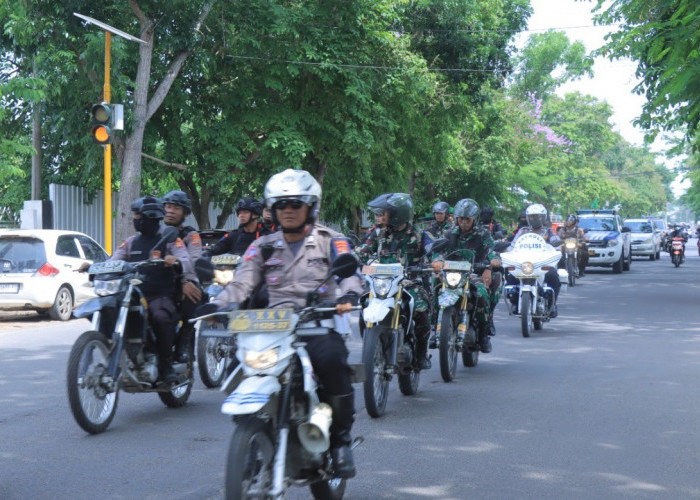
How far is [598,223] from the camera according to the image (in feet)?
→ 112

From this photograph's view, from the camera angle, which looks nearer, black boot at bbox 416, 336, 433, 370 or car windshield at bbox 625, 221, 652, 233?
black boot at bbox 416, 336, 433, 370

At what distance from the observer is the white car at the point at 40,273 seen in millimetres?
16828

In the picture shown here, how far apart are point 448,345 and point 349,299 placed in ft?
15.1

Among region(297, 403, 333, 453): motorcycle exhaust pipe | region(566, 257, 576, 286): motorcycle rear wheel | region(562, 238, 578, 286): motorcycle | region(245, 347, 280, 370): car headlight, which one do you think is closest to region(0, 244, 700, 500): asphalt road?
region(297, 403, 333, 453): motorcycle exhaust pipe

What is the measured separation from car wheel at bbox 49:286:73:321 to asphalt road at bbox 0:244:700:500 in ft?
15.4

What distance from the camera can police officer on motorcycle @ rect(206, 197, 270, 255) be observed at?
11070 mm

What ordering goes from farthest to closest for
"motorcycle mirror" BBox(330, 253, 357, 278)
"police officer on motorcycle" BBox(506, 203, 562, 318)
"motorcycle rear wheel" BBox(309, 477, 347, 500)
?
"police officer on motorcycle" BBox(506, 203, 562, 318) → "motorcycle rear wheel" BBox(309, 477, 347, 500) → "motorcycle mirror" BBox(330, 253, 357, 278)

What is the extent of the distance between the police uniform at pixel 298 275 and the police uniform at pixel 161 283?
3.03 metres

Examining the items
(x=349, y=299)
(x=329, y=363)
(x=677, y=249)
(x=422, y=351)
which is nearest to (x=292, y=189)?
(x=349, y=299)

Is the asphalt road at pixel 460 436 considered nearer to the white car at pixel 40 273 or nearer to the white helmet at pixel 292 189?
the white helmet at pixel 292 189

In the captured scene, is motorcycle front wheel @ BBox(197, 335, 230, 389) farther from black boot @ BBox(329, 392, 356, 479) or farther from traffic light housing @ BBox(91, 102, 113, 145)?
traffic light housing @ BBox(91, 102, 113, 145)

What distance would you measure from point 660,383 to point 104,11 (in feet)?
60.1

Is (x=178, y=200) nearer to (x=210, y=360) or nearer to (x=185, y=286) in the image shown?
(x=185, y=286)

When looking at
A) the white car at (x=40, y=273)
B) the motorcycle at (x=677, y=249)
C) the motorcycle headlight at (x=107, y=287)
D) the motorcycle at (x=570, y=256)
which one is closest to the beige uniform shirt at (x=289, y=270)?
the motorcycle headlight at (x=107, y=287)
